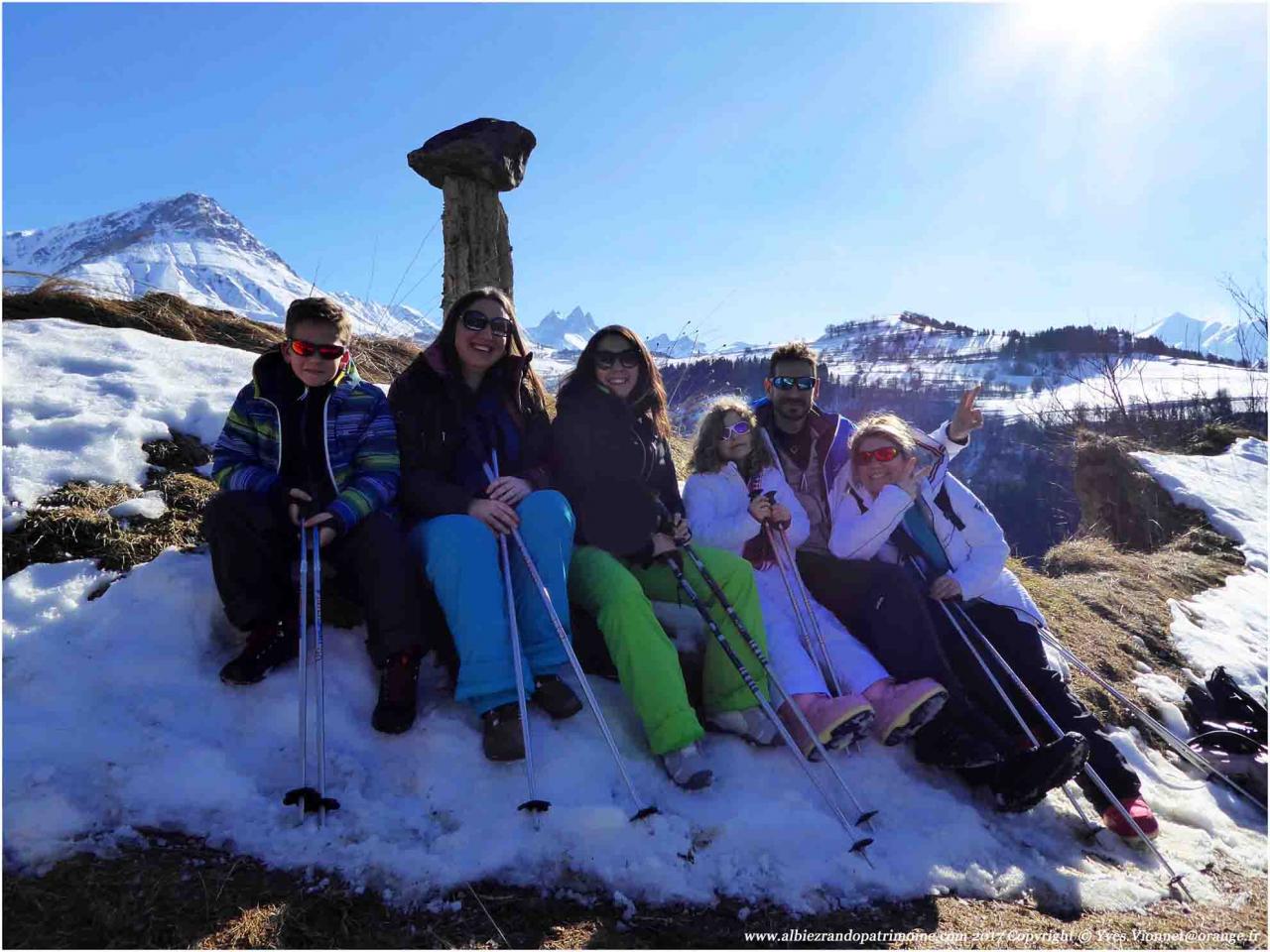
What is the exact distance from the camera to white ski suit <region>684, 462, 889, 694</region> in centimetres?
375

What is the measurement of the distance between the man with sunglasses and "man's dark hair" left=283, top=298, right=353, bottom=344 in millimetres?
2629

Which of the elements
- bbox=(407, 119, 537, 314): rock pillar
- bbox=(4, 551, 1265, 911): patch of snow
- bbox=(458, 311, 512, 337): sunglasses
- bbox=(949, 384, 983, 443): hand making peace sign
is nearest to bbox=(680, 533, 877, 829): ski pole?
bbox=(4, 551, 1265, 911): patch of snow

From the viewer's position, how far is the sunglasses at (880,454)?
14.1 feet

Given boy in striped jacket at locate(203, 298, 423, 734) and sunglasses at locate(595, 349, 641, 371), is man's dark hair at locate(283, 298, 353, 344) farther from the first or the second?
sunglasses at locate(595, 349, 641, 371)

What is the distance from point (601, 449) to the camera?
397cm

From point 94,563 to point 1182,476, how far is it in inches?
610

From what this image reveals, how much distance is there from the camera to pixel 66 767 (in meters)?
2.58

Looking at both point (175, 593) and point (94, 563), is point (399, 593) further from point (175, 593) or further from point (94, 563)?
point (94, 563)

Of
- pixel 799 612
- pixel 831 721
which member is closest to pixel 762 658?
pixel 831 721

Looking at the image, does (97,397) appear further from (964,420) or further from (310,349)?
(964,420)

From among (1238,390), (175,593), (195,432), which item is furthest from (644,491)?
(1238,390)

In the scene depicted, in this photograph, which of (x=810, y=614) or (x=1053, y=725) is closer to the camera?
(x=1053, y=725)

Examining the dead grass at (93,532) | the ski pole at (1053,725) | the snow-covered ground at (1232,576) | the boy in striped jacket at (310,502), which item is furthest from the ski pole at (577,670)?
the snow-covered ground at (1232,576)

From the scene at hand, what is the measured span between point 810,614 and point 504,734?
1.91m
